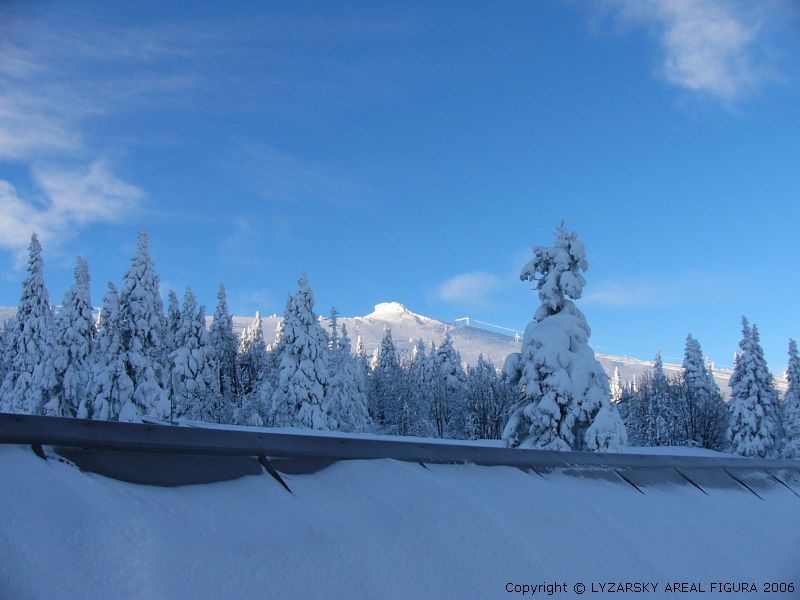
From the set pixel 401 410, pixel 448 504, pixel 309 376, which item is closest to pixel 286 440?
pixel 448 504

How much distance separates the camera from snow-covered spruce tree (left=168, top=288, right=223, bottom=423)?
48.7 m

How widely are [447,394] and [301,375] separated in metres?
32.2

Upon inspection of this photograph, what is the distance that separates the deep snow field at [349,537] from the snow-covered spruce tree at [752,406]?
47.1m

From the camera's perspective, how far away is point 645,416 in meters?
68.9

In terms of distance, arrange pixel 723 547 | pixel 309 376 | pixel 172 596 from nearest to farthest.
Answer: pixel 172 596 → pixel 723 547 → pixel 309 376

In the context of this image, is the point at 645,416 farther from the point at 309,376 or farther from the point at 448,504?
the point at 448,504

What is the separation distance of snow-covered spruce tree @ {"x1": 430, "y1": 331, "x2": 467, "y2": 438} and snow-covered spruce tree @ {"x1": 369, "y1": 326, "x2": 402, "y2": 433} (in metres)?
4.67

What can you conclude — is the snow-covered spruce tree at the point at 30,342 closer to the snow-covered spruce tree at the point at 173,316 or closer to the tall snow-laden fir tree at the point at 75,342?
the tall snow-laden fir tree at the point at 75,342

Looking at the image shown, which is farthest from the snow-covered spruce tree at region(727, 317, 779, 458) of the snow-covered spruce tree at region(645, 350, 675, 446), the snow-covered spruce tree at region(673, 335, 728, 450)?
the snow-covered spruce tree at region(645, 350, 675, 446)

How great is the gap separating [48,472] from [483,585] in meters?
1.87

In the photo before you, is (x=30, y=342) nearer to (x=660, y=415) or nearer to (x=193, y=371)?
(x=193, y=371)

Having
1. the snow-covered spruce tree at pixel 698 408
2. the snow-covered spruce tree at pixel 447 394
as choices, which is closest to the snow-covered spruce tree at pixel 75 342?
the snow-covered spruce tree at pixel 447 394

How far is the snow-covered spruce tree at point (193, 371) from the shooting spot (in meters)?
48.7

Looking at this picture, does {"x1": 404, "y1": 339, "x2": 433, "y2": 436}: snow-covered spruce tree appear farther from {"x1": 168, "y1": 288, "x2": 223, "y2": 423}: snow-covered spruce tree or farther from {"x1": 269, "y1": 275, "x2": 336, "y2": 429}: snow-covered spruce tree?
{"x1": 269, "y1": 275, "x2": 336, "y2": 429}: snow-covered spruce tree
